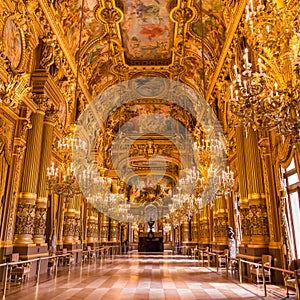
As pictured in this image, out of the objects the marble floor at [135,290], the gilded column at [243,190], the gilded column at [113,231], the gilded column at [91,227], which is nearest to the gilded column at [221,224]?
the gilded column at [243,190]

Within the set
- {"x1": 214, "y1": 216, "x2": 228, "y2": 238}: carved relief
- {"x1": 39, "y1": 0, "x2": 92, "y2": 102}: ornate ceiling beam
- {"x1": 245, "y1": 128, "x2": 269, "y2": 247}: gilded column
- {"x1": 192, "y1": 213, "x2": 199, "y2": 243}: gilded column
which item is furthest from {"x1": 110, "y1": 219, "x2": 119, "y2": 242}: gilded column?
{"x1": 245, "y1": 128, "x2": 269, "y2": 247}: gilded column

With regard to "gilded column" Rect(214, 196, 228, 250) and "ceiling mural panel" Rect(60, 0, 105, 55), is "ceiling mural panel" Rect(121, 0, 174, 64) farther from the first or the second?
"gilded column" Rect(214, 196, 228, 250)

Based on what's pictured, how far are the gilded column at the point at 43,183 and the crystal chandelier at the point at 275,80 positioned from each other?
8.08 m

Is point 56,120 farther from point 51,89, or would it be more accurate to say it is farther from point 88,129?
point 88,129

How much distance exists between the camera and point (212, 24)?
13.8 meters

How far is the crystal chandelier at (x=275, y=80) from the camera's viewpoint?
4895mm

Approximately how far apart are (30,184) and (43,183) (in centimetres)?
98

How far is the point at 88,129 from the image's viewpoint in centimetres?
1881

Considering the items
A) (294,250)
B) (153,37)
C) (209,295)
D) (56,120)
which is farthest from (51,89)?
(294,250)

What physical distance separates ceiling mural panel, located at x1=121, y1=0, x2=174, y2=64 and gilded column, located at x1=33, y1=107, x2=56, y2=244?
20.3 ft

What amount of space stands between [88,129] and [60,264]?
809 centimetres

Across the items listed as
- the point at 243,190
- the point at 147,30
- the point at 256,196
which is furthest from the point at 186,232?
the point at 256,196

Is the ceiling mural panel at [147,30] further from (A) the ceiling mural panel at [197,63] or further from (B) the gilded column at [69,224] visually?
(B) the gilded column at [69,224]

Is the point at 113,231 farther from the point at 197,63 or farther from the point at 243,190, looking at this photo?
the point at 243,190
